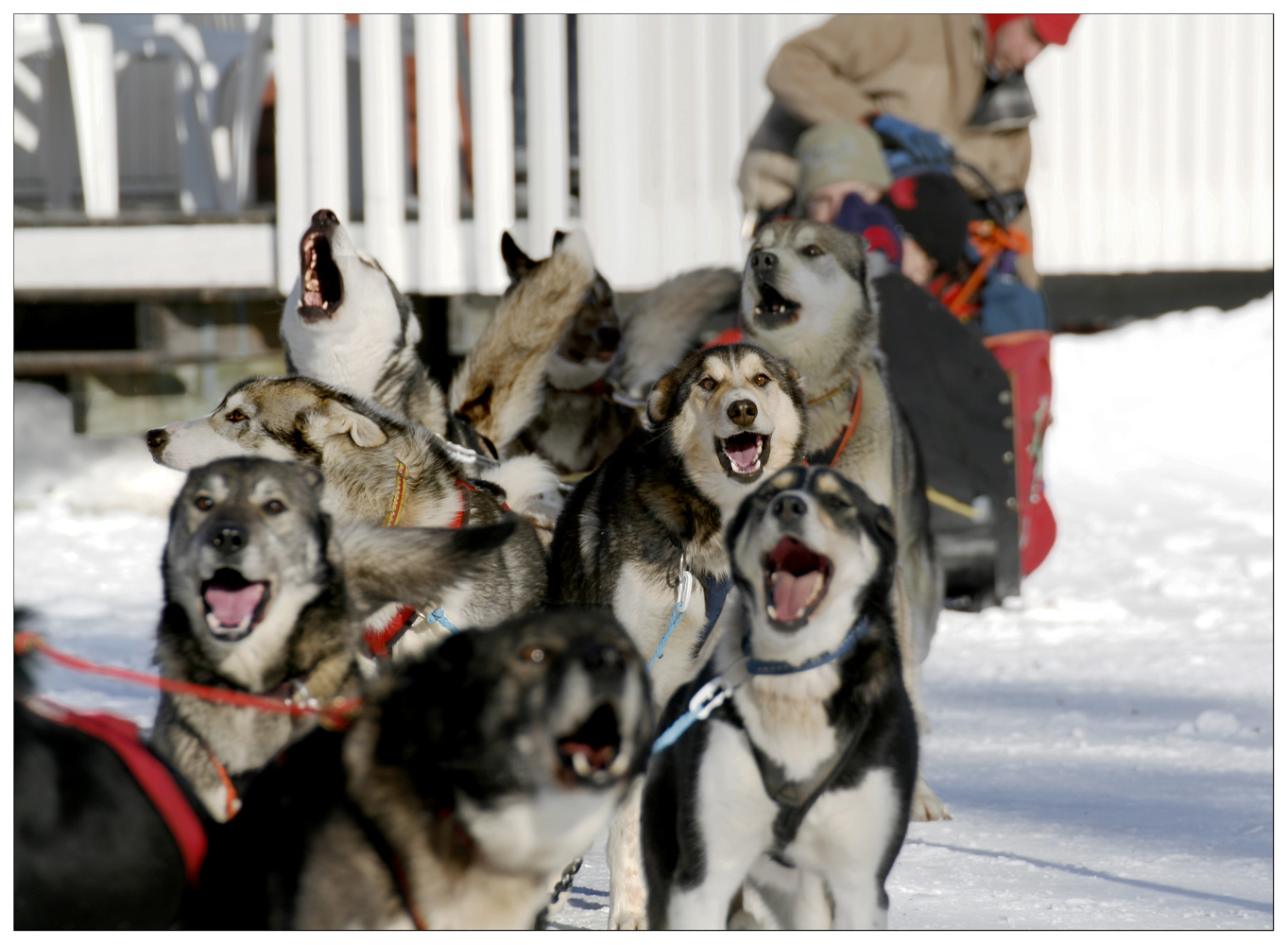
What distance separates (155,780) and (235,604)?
37cm

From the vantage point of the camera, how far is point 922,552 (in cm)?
414

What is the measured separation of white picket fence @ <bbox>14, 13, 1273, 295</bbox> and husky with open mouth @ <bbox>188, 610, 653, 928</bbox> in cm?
706

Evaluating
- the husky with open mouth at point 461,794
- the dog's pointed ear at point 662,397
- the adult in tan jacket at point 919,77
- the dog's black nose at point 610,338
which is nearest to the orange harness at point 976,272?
the adult in tan jacket at point 919,77

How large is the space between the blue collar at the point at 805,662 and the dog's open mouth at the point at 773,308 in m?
2.10

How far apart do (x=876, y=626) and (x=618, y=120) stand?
6.97 metres

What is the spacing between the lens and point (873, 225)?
5.34 meters

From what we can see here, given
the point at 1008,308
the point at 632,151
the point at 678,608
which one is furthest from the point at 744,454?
the point at 632,151

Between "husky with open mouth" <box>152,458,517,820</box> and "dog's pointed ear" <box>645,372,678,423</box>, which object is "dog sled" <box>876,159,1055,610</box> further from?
"husky with open mouth" <box>152,458,517,820</box>

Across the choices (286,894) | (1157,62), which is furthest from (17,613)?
(1157,62)

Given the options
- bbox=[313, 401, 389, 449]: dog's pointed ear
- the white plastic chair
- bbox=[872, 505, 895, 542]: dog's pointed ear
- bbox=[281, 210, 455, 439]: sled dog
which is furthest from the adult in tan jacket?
bbox=[872, 505, 895, 542]: dog's pointed ear

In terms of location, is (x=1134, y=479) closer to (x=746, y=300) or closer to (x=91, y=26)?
(x=746, y=300)

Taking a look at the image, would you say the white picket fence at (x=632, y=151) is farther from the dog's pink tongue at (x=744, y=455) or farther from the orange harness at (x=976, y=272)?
the dog's pink tongue at (x=744, y=455)

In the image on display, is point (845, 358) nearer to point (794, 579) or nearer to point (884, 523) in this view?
point (884, 523)

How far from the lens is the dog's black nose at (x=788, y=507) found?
210 centimetres
